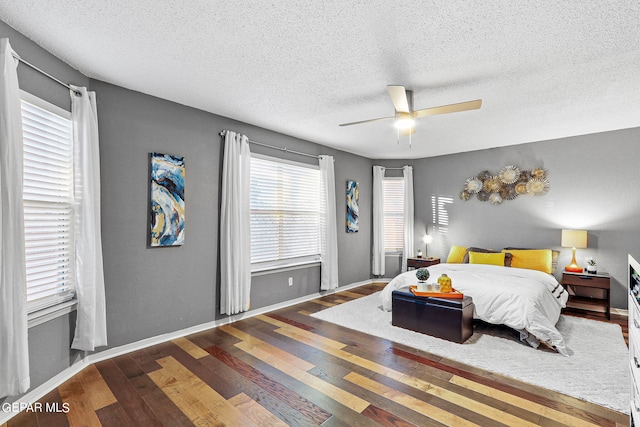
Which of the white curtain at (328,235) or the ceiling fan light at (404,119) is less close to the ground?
the ceiling fan light at (404,119)

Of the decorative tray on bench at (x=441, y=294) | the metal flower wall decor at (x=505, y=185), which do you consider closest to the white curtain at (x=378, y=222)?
the metal flower wall decor at (x=505, y=185)

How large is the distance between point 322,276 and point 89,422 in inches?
143

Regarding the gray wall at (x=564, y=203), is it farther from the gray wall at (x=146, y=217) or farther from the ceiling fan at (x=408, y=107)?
the gray wall at (x=146, y=217)

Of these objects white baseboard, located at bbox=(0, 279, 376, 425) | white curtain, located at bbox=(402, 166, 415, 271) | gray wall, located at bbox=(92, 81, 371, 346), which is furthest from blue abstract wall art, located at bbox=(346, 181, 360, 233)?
gray wall, located at bbox=(92, 81, 371, 346)

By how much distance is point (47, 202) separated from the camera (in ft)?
8.06

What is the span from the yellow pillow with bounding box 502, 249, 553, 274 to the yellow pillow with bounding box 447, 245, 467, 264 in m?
0.79

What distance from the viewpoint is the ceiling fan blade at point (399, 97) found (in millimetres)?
2594

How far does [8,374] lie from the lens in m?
1.93

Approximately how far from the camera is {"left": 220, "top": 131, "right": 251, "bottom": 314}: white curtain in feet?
12.8

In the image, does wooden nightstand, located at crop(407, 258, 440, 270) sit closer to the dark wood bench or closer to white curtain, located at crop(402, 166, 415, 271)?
white curtain, located at crop(402, 166, 415, 271)

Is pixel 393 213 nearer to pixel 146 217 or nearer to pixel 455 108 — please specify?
pixel 455 108

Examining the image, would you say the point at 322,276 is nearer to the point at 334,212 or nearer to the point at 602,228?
the point at 334,212

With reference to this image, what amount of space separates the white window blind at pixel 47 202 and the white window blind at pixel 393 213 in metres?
5.34

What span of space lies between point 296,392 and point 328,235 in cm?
311
